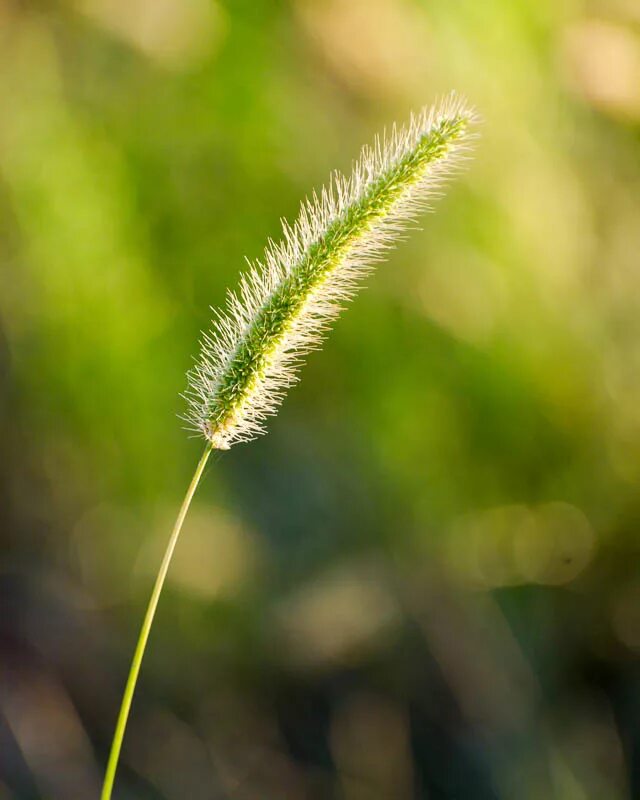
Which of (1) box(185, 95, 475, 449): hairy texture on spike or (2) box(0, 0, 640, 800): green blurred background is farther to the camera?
(2) box(0, 0, 640, 800): green blurred background

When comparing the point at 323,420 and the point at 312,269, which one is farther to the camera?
the point at 323,420

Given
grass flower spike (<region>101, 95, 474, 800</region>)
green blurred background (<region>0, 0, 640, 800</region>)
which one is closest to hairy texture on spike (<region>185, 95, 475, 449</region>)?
grass flower spike (<region>101, 95, 474, 800</region>)

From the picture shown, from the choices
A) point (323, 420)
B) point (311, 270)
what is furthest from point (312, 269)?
point (323, 420)

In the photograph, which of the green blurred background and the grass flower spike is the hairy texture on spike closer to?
the grass flower spike

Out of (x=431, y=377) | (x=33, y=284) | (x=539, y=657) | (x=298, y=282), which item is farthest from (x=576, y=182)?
(x=298, y=282)

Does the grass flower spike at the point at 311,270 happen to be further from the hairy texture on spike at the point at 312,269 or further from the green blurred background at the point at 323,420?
the green blurred background at the point at 323,420

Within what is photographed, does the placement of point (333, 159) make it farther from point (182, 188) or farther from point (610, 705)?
point (610, 705)

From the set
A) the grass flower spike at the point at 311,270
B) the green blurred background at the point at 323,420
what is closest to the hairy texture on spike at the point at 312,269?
the grass flower spike at the point at 311,270

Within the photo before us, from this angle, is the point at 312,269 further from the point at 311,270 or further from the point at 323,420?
the point at 323,420
